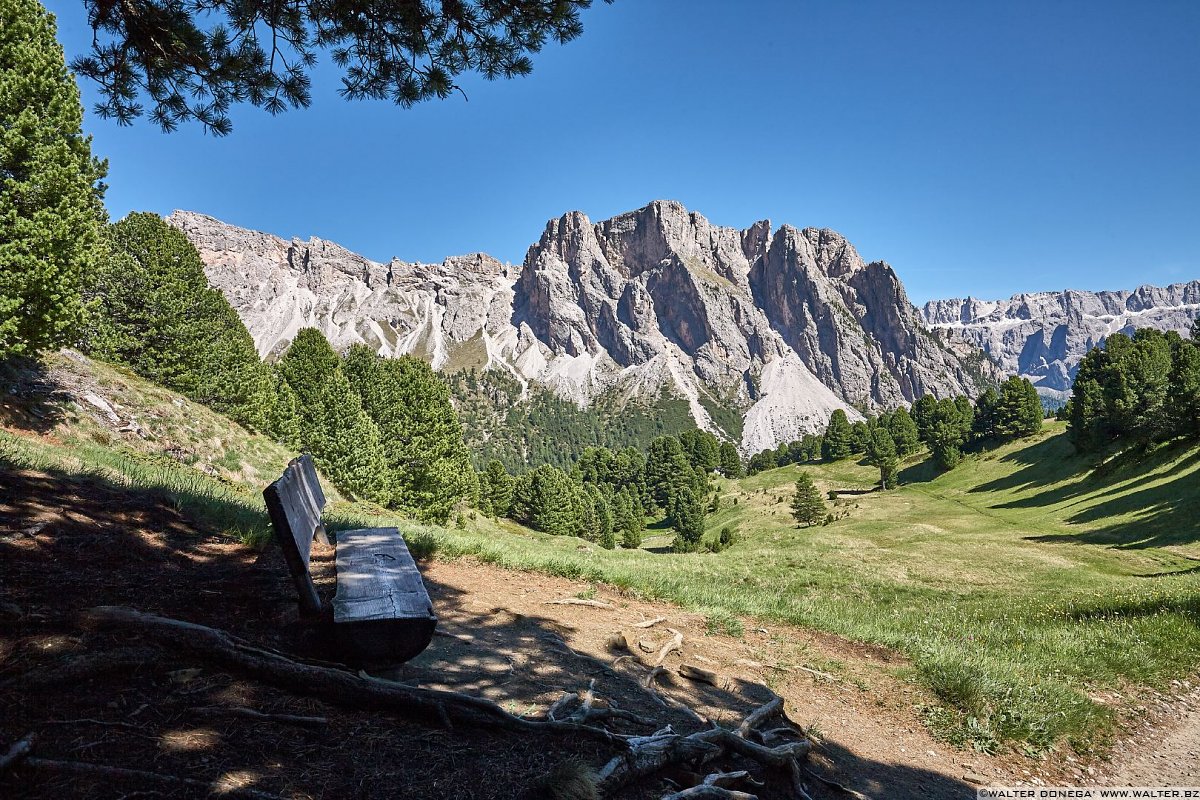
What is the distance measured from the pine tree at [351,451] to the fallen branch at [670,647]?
22187mm

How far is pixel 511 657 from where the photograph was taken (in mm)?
5297

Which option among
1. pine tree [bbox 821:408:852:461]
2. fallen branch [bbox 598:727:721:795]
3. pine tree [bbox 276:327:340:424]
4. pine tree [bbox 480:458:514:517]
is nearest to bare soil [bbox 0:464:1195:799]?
fallen branch [bbox 598:727:721:795]

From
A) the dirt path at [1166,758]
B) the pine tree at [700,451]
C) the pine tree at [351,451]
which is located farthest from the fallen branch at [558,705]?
the pine tree at [700,451]

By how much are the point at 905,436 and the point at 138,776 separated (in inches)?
4172

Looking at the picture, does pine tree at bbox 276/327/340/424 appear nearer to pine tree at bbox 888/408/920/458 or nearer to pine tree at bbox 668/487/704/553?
pine tree at bbox 668/487/704/553

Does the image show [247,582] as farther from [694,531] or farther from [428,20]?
[694,531]

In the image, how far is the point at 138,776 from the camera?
90.1 inches

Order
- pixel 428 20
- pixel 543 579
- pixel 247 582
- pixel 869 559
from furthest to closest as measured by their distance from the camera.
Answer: pixel 869 559 → pixel 543 579 → pixel 428 20 → pixel 247 582

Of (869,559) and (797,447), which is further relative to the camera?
(797,447)

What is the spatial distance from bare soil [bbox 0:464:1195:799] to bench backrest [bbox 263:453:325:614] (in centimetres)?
37

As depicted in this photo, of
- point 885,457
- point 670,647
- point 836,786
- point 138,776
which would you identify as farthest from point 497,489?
point 138,776

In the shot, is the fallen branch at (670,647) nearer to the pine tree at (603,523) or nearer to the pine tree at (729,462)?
the pine tree at (603,523)

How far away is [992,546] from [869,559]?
8.26 metres

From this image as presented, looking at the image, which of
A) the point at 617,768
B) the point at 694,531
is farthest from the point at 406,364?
the point at 694,531
